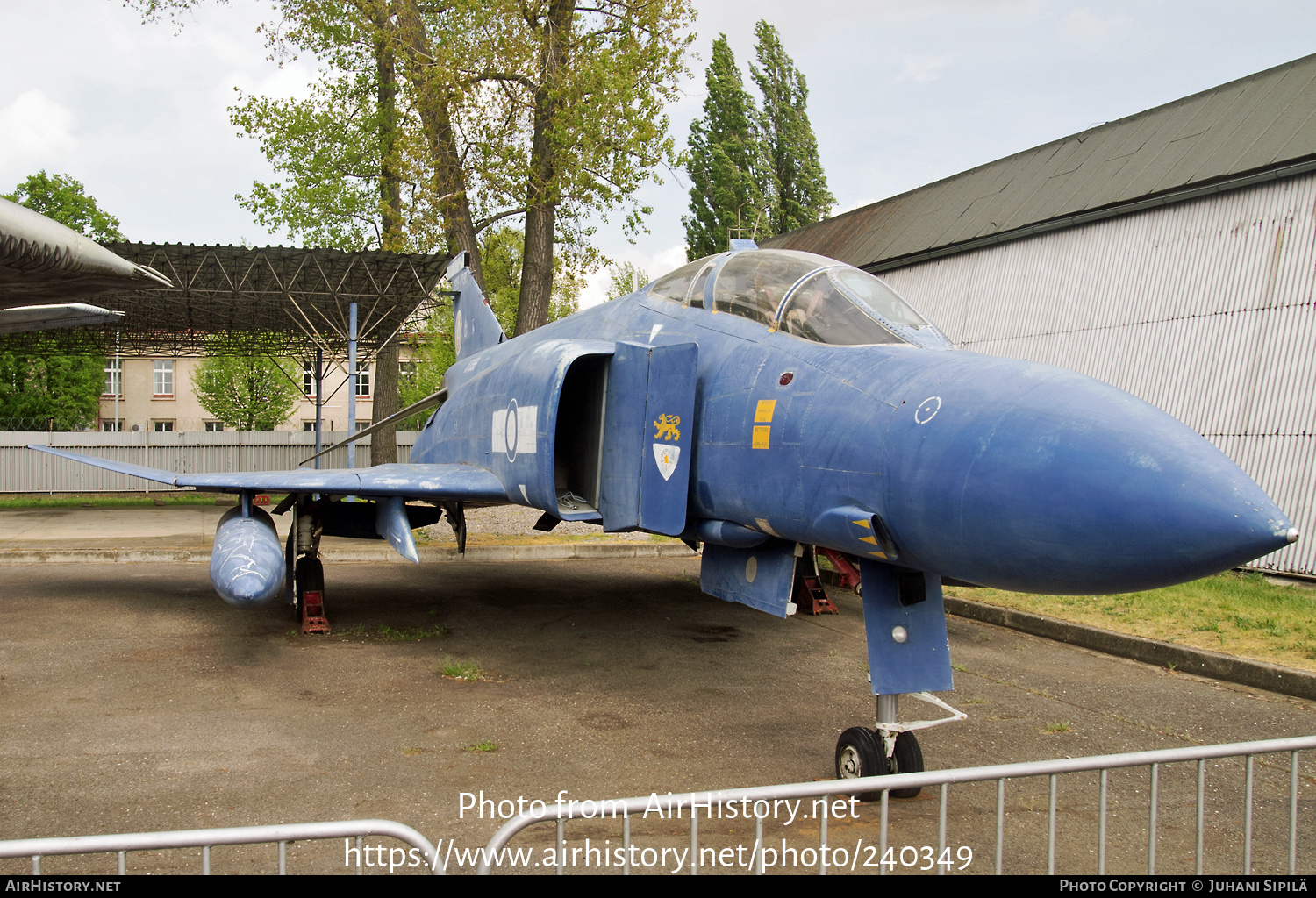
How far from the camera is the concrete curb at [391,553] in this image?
464 inches


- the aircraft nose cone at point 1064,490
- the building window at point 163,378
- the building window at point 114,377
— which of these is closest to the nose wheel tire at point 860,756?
the aircraft nose cone at point 1064,490

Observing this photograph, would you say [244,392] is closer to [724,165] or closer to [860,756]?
[724,165]

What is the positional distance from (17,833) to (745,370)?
13.1 ft

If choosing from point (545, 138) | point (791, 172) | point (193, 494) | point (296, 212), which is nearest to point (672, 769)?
point (545, 138)

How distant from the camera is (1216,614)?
26.6 ft

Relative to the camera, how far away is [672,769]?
455 centimetres

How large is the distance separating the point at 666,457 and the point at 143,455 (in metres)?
27.9

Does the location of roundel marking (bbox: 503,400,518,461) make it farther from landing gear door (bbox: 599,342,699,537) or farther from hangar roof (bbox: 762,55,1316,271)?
hangar roof (bbox: 762,55,1316,271)

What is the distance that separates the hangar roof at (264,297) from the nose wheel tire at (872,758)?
17.1 metres

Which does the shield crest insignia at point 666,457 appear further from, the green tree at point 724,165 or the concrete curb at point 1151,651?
the green tree at point 724,165

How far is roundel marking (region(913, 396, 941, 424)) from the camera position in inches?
138

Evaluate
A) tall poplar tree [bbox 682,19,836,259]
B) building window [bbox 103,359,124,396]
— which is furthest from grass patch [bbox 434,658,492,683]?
building window [bbox 103,359,124,396]

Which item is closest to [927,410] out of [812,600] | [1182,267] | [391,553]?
[812,600]

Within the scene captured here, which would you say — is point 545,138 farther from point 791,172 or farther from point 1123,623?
point 791,172
